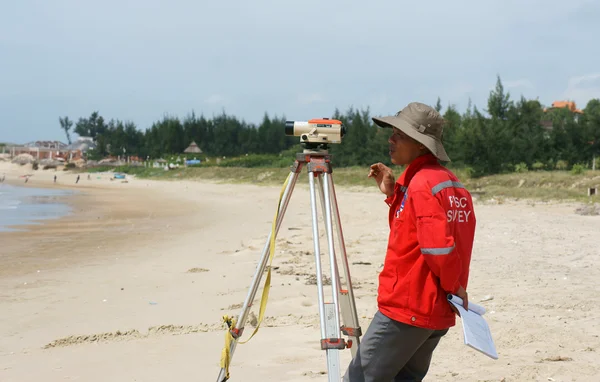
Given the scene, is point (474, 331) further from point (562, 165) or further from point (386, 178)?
point (562, 165)

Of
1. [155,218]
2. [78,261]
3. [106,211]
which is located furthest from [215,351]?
[106,211]

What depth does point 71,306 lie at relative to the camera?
6.25 meters

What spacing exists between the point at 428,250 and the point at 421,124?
1.89ft

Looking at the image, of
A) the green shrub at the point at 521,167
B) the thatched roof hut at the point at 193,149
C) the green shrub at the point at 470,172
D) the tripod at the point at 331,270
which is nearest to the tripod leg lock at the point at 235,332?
the tripod at the point at 331,270

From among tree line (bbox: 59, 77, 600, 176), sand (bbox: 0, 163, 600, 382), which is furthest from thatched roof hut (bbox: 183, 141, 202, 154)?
sand (bbox: 0, 163, 600, 382)

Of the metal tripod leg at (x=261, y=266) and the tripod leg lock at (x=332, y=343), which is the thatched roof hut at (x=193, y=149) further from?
the tripod leg lock at (x=332, y=343)

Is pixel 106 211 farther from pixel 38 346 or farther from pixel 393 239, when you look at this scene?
pixel 393 239

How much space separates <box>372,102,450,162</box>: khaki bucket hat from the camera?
2.57m

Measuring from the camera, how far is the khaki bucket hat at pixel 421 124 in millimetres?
2574

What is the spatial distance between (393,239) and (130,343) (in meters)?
2.92

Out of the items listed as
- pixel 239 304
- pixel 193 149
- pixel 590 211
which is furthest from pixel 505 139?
pixel 193 149

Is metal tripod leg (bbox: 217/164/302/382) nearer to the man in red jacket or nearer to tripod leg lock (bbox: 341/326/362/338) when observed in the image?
tripod leg lock (bbox: 341/326/362/338)

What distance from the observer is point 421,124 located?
8.57 ft

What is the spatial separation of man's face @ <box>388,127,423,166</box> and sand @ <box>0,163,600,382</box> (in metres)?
1.74
